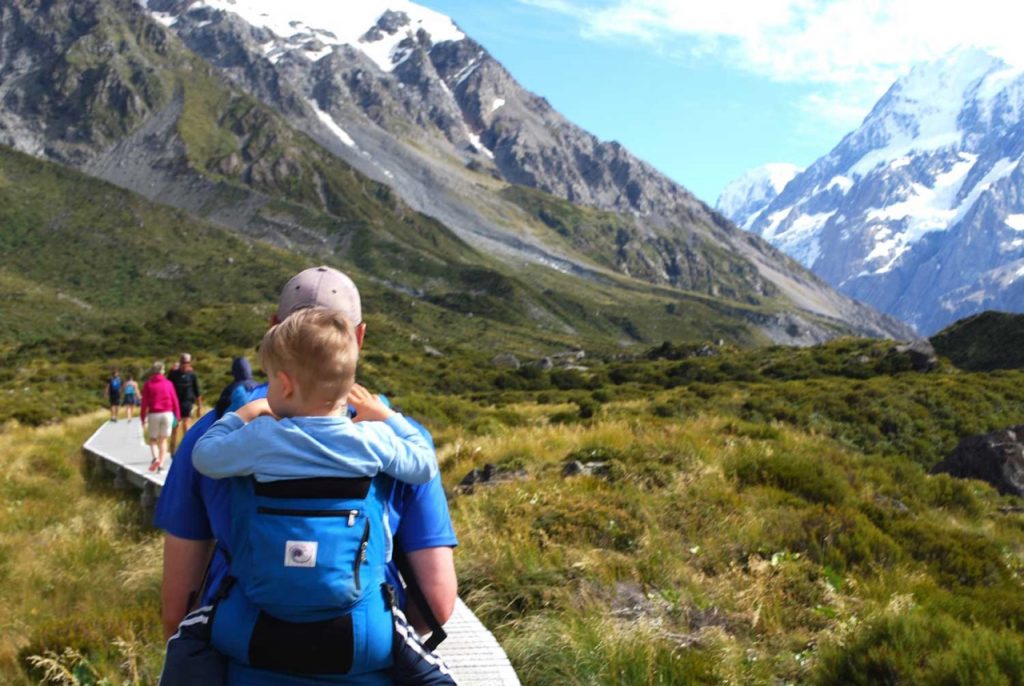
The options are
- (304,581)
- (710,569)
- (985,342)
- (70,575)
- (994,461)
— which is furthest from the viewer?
(985,342)

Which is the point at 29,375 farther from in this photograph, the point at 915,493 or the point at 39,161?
the point at 39,161

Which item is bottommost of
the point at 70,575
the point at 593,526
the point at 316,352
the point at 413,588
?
the point at 70,575

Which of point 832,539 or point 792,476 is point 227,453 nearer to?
point 832,539

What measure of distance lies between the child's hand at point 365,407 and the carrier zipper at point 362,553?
39cm

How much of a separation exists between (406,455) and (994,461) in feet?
51.0

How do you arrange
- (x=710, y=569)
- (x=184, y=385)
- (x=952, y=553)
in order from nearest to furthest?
(x=710, y=569) → (x=952, y=553) → (x=184, y=385)

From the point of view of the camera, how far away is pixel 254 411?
2.67 metres

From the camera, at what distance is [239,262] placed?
156 m

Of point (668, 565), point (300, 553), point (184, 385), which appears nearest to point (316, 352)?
point (300, 553)

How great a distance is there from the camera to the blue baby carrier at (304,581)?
94.8 inches

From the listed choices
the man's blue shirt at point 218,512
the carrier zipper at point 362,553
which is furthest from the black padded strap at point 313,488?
the man's blue shirt at point 218,512

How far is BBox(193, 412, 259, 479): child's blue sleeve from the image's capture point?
8.13 feet

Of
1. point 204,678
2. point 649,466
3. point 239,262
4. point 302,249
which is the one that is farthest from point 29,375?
point 302,249

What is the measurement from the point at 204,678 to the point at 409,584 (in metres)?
0.71
